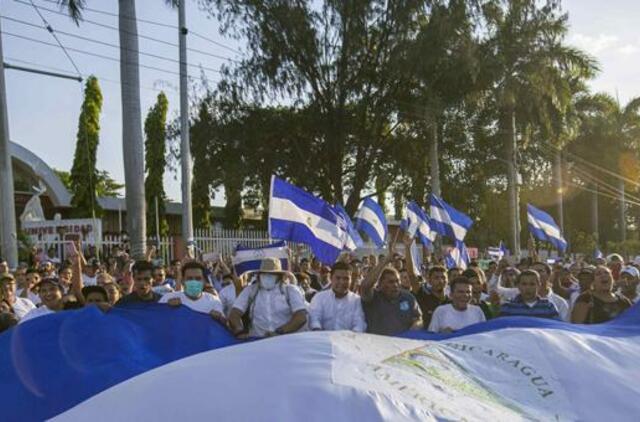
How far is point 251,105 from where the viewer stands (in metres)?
29.0

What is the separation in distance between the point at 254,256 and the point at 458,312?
3.14 m

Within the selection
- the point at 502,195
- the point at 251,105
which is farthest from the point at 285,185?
the point at 502,195

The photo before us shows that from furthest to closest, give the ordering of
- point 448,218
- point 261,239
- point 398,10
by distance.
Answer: point 398,10, point 261,239, point 448,218

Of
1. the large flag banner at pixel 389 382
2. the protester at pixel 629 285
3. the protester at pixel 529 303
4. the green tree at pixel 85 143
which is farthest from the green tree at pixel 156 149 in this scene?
the large flag banner at pixel 389 382

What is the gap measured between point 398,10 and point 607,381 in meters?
26.2

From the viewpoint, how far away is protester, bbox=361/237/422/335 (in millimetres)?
7086

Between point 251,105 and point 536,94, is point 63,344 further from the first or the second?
point 536,94

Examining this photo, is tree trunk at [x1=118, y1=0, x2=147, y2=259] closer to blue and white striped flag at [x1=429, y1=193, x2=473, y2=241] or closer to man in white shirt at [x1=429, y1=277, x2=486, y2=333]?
blue and white striped flag at [x1=429, y1=193, x2=473, y2=241]

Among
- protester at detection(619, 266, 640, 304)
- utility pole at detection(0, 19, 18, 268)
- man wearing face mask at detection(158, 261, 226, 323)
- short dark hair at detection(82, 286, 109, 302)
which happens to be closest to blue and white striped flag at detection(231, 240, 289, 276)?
man wearing face mask at detection(158, 261, 226, 323)

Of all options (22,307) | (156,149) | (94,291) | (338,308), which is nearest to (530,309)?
(338,308)

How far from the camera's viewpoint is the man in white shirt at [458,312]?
688 centimetres

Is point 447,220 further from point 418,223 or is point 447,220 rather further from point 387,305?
point 387,305

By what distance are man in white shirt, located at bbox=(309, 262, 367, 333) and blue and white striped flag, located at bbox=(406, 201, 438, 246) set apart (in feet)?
24.1

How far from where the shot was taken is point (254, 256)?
927 centimetres
